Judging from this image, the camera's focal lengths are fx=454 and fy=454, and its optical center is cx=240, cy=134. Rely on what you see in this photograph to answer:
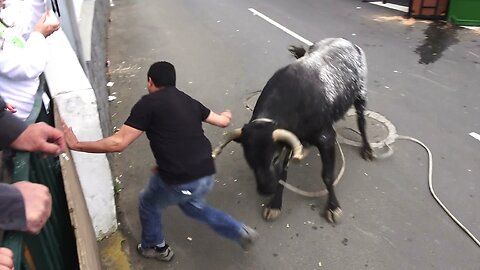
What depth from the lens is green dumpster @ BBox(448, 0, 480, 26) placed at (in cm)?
952

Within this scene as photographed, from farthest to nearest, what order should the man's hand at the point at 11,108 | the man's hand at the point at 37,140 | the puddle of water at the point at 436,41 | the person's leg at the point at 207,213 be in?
the puddle of water at the point at 436,41
the person's leg at the point at 207,213
the man's hand at the point at 11,108
the man's hand at the point at 37,140

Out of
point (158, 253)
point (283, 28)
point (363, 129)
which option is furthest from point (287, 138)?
point (283, 28)

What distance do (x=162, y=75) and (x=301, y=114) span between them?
5.15ft

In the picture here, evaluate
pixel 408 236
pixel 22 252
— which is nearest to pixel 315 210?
pixel 408 236

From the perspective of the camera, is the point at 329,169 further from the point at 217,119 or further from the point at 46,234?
the point at 46,234

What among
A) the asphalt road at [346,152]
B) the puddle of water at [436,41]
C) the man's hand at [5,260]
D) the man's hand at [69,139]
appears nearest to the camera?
the man's hand at [5,260]

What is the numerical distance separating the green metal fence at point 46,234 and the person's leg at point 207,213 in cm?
82

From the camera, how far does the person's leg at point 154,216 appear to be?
3.48 meters

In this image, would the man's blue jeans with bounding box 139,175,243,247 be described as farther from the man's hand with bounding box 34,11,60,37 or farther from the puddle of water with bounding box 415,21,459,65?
the puddle of water with bounding box 415,21,459,65

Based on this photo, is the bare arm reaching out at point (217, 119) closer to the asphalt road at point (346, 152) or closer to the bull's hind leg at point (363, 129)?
the asphalt road at point (346, 152)

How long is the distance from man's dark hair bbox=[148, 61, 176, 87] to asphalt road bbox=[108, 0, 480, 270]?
171 centimetres

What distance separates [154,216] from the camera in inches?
146

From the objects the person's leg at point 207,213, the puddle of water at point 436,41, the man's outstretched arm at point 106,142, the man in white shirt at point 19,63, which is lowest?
the puddle of water at point 436,41

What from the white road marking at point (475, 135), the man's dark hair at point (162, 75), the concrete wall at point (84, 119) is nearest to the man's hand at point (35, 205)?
the man's dark hair at point (162, 75)
